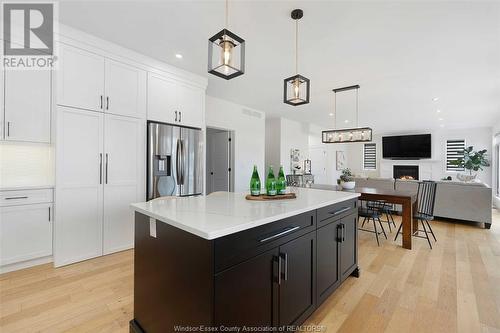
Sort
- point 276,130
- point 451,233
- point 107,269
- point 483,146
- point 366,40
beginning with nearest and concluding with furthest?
1. point 107,269
2. point 366,40
3. point 451,233
4. point 276,130
5. point 483,146

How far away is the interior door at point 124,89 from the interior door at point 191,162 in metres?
0.72

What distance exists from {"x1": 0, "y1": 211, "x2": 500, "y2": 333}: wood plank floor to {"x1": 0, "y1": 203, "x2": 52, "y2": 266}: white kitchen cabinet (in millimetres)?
186

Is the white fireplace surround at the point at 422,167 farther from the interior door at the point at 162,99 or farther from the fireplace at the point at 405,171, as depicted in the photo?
the interior door at the point at 162,99

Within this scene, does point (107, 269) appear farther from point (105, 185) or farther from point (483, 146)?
point (483, 146)

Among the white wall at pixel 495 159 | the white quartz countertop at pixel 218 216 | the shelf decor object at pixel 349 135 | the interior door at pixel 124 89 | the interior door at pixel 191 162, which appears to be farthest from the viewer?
the white wall at pixel 495 159

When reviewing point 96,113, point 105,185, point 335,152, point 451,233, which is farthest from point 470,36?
point 335,152

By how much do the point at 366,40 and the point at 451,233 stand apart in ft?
12.2

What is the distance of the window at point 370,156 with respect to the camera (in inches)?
414

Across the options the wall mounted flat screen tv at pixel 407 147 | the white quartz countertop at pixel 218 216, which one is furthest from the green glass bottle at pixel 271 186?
the wall mounted flat screen tv at pixel 407 147

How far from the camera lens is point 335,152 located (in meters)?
10.2

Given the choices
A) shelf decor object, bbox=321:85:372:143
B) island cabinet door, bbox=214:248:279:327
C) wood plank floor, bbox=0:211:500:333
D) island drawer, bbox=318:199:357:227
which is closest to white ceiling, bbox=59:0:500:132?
shelf decor object, bbox=321:85:372:143

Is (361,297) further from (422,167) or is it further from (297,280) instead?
(422,167)

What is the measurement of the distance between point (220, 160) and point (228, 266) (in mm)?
4874

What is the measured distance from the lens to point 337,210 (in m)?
2.05
